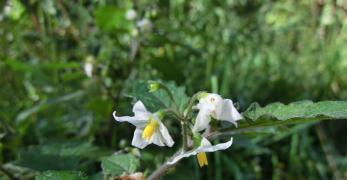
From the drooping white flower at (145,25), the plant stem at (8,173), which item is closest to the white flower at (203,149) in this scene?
the plant stem at (8,173)

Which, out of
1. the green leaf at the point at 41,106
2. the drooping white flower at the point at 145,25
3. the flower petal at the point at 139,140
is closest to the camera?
the flower petal at the point at 139,140

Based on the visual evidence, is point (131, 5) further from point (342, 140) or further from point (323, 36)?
point (323, 36)

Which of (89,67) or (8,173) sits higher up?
(89,67)

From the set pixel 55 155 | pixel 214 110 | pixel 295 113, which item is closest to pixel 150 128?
pixel 214 110

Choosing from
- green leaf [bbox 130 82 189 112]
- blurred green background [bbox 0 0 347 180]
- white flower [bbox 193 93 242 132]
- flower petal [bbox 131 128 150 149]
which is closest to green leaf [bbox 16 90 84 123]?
blurred green background [bbox 0 0 347 180]

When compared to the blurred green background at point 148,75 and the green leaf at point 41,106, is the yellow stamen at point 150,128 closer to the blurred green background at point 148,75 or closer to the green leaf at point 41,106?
the blurred green background at point 148,75

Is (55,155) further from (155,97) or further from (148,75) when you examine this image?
(148,75)

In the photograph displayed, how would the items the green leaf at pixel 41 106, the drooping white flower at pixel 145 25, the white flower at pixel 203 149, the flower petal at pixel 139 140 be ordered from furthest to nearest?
the drooping white flower at pixel 145 25 < the green leaf at pixel 41 106 < the flower petal at pixel 139 140 < the white flower at pixel 203 149

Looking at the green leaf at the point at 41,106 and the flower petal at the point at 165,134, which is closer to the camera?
the flower petal at the point at 165,134
